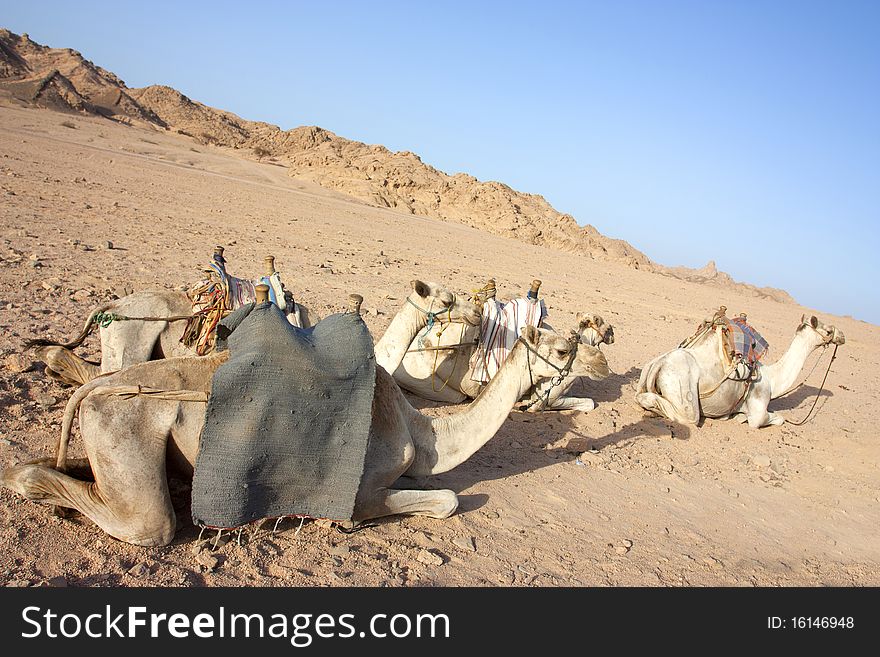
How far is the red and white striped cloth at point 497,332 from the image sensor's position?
6953 millimetres

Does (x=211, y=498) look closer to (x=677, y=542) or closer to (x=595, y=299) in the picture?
(x=677, y=542)

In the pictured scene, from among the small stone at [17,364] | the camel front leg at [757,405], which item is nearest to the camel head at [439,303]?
the small stone at [17,364]

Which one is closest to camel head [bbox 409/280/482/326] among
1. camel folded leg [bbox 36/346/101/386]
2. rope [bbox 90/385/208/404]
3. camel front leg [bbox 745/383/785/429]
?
rope [bbox 90/385/208/404]

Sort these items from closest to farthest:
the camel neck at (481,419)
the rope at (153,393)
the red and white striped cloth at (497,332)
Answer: the rope at (153,393), the camel neck at (481,419), the red and white striped cloth at (497,332)

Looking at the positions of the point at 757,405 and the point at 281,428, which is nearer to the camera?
the point at 281,428

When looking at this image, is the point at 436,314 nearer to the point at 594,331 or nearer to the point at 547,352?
the point at 547,352

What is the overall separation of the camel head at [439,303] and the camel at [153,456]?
1609 mm

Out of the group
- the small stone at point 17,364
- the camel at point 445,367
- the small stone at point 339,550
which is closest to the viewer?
the small stone at point 339,550

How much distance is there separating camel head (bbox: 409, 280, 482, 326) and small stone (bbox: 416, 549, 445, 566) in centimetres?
235

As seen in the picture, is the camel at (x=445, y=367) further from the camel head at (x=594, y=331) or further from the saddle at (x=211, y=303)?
the saddle at (x=211, y=303)

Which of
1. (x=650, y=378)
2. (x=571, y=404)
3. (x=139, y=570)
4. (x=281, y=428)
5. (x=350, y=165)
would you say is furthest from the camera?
(x=350, y=165)

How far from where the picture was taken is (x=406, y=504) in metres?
4.26

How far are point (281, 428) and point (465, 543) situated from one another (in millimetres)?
1441

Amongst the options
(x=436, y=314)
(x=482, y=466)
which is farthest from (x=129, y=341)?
(x=482, y=466)
